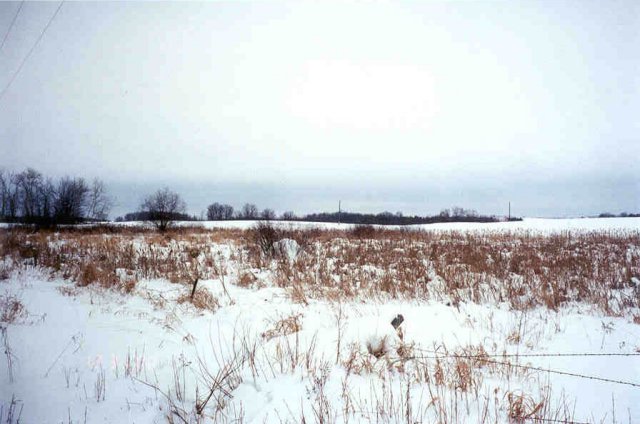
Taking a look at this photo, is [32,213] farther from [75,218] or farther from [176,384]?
[176,384]

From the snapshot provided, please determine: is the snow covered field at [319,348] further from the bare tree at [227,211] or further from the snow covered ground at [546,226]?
the bare tree at [227,211]

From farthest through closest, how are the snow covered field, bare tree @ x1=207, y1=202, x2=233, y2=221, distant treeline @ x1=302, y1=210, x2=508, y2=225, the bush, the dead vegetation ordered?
bare tree @ x1=207, y1=202, x2=233, y2=221
distant treeline @ x1=302, y1=210, x2=508, y2=225
the bush
the dead vegetation
the snow covered field

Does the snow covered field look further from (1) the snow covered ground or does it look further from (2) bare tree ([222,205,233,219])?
(2) bare tree ([222,205,233,219])

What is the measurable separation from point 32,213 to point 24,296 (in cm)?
4406

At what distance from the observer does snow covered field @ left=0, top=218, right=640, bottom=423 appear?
2.31m

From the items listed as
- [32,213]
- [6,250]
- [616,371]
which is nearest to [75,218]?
[32,213]

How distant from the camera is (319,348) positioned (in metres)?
3.29

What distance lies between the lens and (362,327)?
3.75 meters

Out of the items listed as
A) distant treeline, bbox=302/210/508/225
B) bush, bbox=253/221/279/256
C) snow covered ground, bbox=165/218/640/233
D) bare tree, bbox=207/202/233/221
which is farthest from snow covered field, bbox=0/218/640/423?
bare tree, bbox=207/202/233/221

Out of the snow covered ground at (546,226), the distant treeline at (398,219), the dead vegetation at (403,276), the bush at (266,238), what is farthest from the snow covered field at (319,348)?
the distant treeline at (398,219)

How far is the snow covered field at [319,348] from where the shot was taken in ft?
7.57

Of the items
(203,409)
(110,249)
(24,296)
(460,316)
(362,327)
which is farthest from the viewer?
(110,249)

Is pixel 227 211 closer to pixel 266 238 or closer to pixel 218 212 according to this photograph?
pixel 218 212

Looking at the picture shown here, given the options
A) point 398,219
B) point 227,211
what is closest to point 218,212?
point 227,211
